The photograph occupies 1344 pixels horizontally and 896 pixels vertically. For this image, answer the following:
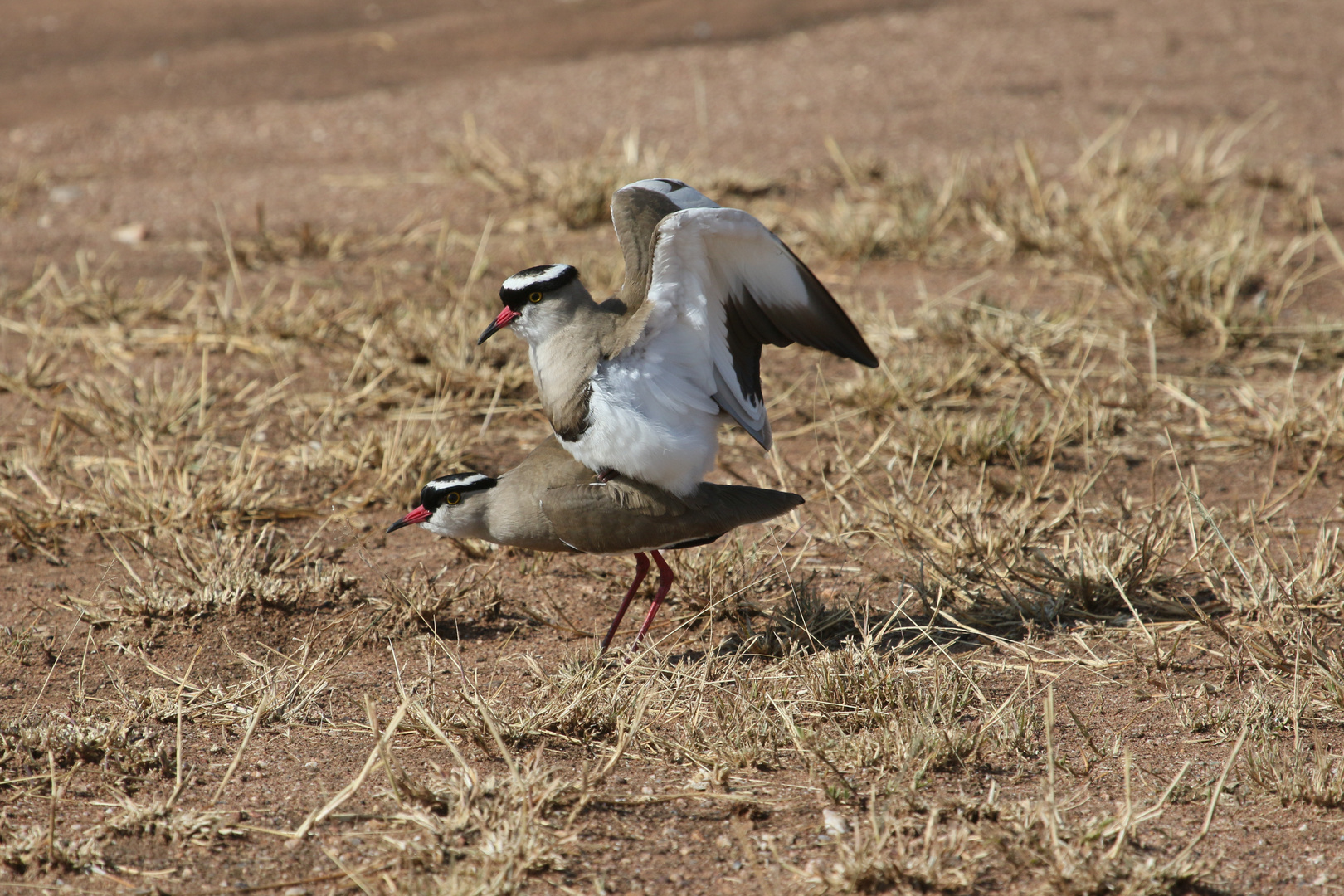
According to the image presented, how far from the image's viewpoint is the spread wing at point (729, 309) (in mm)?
3115

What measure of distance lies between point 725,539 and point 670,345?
3.38 feet

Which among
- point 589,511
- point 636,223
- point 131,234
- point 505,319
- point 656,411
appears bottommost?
point 589,511

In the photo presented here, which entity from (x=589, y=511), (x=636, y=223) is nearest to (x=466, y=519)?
(x=589, y=511)

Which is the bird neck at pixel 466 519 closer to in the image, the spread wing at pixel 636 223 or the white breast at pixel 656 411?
the white breast at pixel 656 411

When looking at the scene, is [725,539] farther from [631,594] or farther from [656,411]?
[656,411]

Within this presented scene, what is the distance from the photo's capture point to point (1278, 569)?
12.1 feet

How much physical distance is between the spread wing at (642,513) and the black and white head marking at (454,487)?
0.30 m

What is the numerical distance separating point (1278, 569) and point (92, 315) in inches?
194

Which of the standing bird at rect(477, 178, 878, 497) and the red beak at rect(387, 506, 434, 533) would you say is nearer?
the standing bird at rect(477, 178, 878, 497)

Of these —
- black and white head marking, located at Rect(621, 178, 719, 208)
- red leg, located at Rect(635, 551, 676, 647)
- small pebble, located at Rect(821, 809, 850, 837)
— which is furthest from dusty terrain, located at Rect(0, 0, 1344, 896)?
black and white head marking, located at Rect(621, 178, 719, 208)

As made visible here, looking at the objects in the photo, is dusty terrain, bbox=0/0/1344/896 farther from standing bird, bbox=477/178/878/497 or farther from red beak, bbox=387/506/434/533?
standing bird, bbox=477/178/878/497

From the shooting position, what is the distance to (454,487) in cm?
373

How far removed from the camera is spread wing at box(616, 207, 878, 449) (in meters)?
3.12

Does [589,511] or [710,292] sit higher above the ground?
[710,292]
